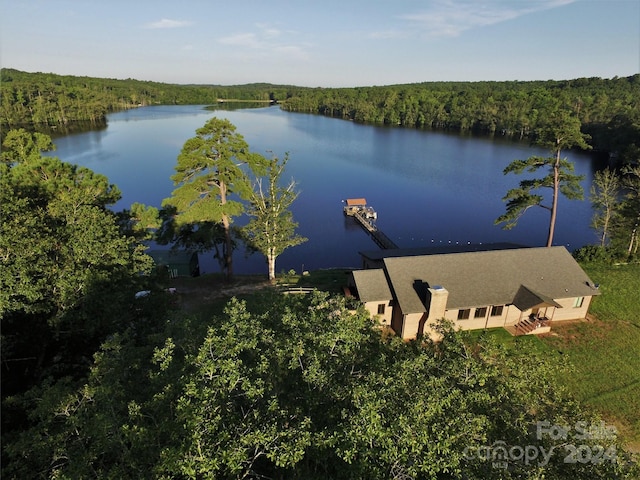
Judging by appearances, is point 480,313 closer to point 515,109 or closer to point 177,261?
point 177,261

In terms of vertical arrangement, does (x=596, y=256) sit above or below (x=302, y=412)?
below

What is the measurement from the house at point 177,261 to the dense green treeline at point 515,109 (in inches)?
2975

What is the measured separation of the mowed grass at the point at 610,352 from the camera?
1678cm

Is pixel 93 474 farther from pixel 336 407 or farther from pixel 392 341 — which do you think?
pixel 392 341

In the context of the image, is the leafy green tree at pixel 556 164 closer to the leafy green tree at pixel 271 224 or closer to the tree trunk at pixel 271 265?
the leafy green tree at pixel 271 224

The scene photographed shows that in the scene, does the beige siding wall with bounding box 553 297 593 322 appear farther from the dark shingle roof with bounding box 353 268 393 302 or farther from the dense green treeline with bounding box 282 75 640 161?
the dense green treeline with bounding box 282 75 640 161

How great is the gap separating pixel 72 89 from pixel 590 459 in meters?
166

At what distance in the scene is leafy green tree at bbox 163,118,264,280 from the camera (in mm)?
23500

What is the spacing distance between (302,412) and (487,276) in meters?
17.8

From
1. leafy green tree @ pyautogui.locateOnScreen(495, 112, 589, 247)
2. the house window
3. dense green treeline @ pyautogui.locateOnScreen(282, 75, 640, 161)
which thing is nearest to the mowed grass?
the house window

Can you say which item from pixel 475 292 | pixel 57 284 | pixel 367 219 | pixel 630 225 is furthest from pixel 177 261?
pixel 630 225

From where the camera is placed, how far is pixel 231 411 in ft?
27.4

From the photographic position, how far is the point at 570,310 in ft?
77.2

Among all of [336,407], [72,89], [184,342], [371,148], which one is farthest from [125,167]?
[72,89]
